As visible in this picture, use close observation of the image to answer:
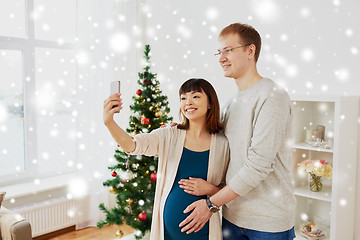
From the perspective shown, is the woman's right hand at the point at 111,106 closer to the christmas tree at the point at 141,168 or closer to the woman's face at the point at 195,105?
the woman's face at the point at 195,105

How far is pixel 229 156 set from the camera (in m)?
1.68

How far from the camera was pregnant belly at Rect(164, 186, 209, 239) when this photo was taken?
162 centimetres

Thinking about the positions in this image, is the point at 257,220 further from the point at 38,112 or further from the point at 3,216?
the point at 38,112

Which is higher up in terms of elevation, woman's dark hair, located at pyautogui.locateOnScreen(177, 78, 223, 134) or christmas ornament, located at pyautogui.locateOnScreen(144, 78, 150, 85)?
christmas ornament, located at pyautogui.locateOnScreen(144, 78, 150, 85)

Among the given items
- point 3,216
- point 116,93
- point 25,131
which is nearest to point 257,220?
point 116,93

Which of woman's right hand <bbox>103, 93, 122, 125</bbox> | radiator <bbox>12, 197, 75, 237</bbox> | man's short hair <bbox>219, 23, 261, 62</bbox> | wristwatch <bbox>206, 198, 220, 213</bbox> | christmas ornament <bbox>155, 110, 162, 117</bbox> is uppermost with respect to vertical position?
man's short hair <bbox>219, 23, 261, 62</bbox>

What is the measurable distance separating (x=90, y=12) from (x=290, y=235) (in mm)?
2959

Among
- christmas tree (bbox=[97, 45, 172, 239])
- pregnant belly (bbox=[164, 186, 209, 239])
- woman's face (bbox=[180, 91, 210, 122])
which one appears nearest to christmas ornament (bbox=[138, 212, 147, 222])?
christmas tree (bbox=[97, 45, 172, 239])

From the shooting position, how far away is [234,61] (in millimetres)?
1595

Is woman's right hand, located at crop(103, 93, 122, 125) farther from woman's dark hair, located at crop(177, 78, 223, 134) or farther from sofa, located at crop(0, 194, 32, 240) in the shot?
sofa, located at crop(0, 194, 32, 240)

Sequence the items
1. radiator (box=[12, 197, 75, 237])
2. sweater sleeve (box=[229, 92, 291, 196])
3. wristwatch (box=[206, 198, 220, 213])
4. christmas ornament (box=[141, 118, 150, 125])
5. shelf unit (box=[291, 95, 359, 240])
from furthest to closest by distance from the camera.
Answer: radiator (box=[12, 197, 75, 237])
christmas ornament (box=[141, 118, 150, 125])
shelf unit (box=[291, 95, 359, 240])
wristwatch (box=[206, 198, 220, 213])
sweater sleeve (box=[229, 92, 291, 196])

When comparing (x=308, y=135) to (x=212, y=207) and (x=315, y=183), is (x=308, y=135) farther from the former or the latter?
(x=212, y=207)

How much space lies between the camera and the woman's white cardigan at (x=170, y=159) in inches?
64.7

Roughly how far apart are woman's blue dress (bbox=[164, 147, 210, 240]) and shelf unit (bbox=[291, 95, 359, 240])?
1.00m
